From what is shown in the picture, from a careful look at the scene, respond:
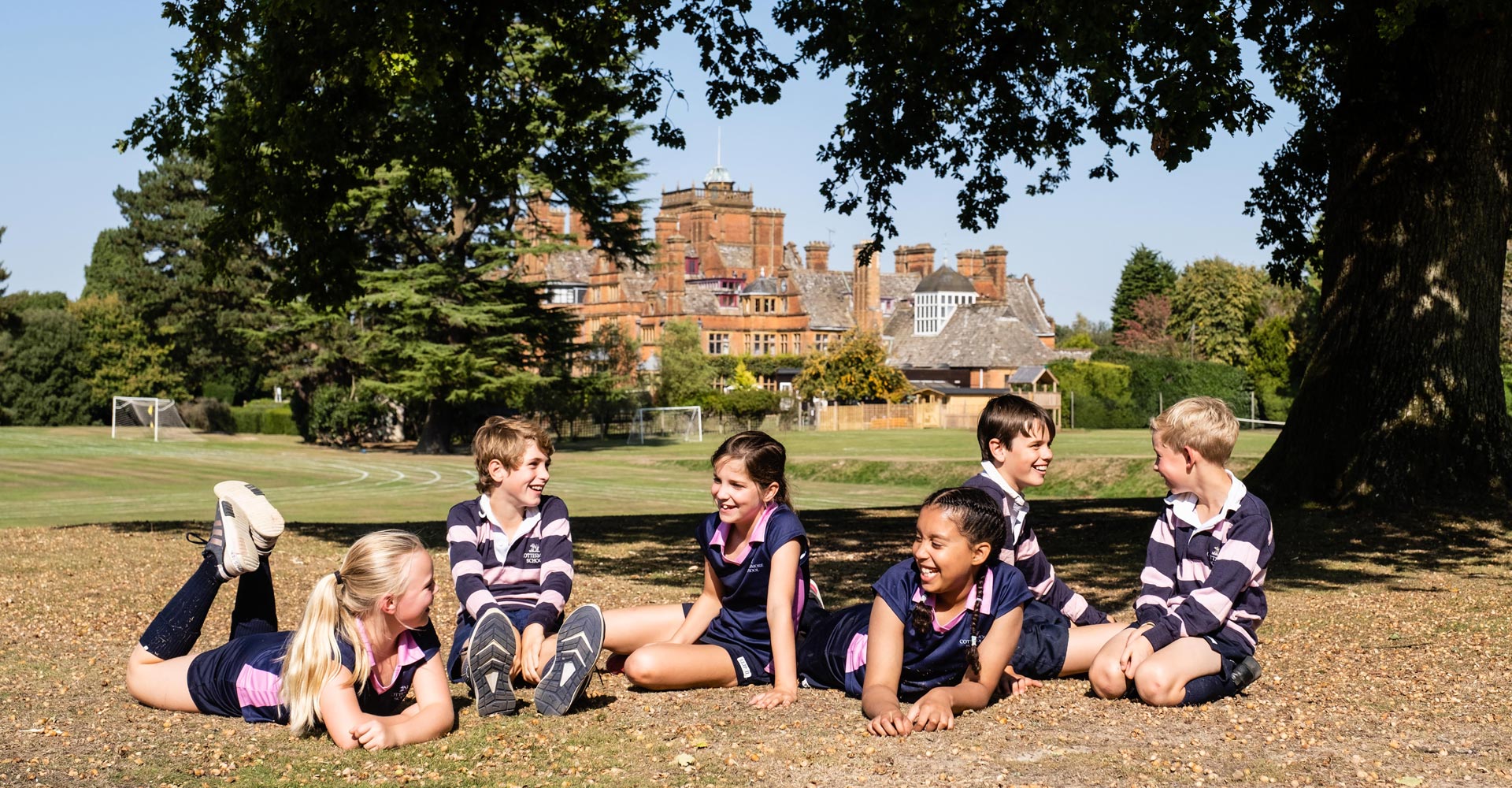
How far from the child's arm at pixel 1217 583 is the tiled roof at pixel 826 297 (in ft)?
374

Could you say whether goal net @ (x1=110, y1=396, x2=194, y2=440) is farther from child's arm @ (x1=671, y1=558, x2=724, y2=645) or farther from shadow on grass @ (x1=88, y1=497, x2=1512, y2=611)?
child's arm @ (x1=671, y1=558, x2=724, y2=645)

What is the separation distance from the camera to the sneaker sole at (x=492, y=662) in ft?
20.7

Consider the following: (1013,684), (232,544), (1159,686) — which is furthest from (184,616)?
(1159,686)

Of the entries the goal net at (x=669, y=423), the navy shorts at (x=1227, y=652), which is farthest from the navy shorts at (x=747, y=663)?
the goal net at (x=669, y=423)

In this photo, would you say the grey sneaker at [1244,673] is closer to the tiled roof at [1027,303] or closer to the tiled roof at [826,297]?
the tiled roof at [826,297]

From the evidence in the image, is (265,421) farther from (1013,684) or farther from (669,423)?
(1013,684)

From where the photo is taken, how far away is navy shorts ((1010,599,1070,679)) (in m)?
7.07

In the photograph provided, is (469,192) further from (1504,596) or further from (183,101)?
(1504,596)

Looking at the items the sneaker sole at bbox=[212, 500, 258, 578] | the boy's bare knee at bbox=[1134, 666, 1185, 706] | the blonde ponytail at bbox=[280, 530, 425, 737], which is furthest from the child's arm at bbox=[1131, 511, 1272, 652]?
the sneaker sole at bbox=[212, 500, 258, 578]

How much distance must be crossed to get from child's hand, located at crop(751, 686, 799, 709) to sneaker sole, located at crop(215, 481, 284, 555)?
2.30 metres

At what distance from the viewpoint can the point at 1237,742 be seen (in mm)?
5832

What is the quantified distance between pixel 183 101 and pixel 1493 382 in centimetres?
1462

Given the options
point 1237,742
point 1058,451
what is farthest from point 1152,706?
point 1058,451

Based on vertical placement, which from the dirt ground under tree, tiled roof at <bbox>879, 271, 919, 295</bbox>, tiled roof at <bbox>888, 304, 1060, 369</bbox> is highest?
tiled roof at <bbox>879, 271, 919, 295</bbox>
